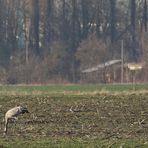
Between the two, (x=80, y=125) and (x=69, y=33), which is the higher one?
(x=69, y=33)

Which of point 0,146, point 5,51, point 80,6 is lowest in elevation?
point 0,146

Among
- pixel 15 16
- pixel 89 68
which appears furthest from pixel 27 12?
pixel 89 68

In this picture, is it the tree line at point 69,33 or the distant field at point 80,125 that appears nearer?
the distant field at point 80,125

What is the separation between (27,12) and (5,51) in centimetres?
575

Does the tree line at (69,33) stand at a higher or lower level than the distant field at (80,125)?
higher

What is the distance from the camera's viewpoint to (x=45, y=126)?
72.3ft

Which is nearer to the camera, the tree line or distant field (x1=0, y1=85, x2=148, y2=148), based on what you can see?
distant field (x1=0, y1=85, x2=148, y2=148)

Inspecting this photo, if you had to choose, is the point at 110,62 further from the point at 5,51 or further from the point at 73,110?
the point at 73,110

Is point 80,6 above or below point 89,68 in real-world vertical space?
above

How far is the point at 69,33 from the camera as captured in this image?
95125mm

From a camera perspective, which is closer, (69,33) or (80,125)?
(80,125)

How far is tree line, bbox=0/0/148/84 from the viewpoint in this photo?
8769 cm

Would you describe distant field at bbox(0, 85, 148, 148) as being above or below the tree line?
below

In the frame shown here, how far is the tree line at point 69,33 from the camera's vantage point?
8769 centimetres
